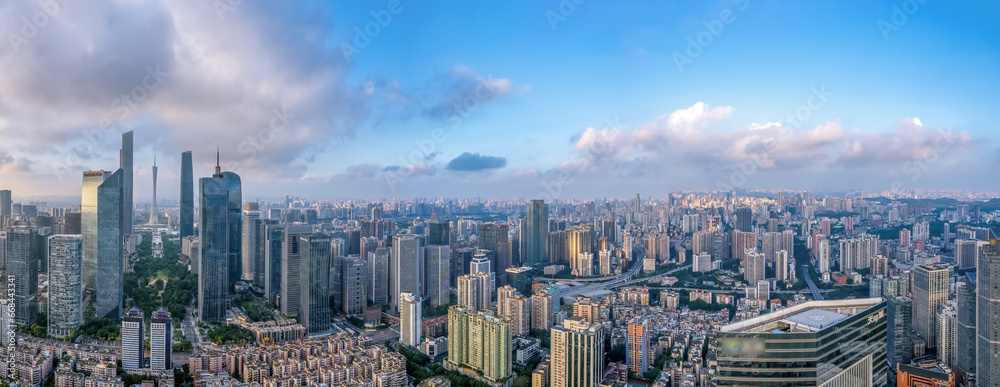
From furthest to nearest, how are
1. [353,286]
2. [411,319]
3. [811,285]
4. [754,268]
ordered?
[754,268] → [811,285] → [353,286] → [411,319]

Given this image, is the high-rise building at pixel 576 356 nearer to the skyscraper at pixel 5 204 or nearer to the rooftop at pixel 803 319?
the rooftop at pixel 803 319

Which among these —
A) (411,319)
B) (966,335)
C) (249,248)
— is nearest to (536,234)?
(249,248)

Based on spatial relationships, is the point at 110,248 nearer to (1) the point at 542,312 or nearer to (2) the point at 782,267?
(1) the point at 542,312

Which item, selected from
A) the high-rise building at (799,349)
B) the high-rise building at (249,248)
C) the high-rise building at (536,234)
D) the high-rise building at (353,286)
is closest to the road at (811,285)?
the high-rise building at (536,234)

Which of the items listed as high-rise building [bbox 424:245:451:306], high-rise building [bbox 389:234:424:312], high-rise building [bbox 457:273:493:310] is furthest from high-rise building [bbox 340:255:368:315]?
high-rise building [bbox 457:273:493:310]

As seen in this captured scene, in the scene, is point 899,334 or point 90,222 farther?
point 90,222

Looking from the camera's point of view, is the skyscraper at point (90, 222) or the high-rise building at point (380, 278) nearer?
the skyscraper at point (90, 222)

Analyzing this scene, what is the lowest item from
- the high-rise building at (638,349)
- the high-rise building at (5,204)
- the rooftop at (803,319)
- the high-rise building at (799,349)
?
the high-rise building at (638,349)

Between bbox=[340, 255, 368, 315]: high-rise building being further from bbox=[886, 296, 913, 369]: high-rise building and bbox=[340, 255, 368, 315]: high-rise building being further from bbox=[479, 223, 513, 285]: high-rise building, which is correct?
bbox=[886, 296, 913, 369]: high-rise building
